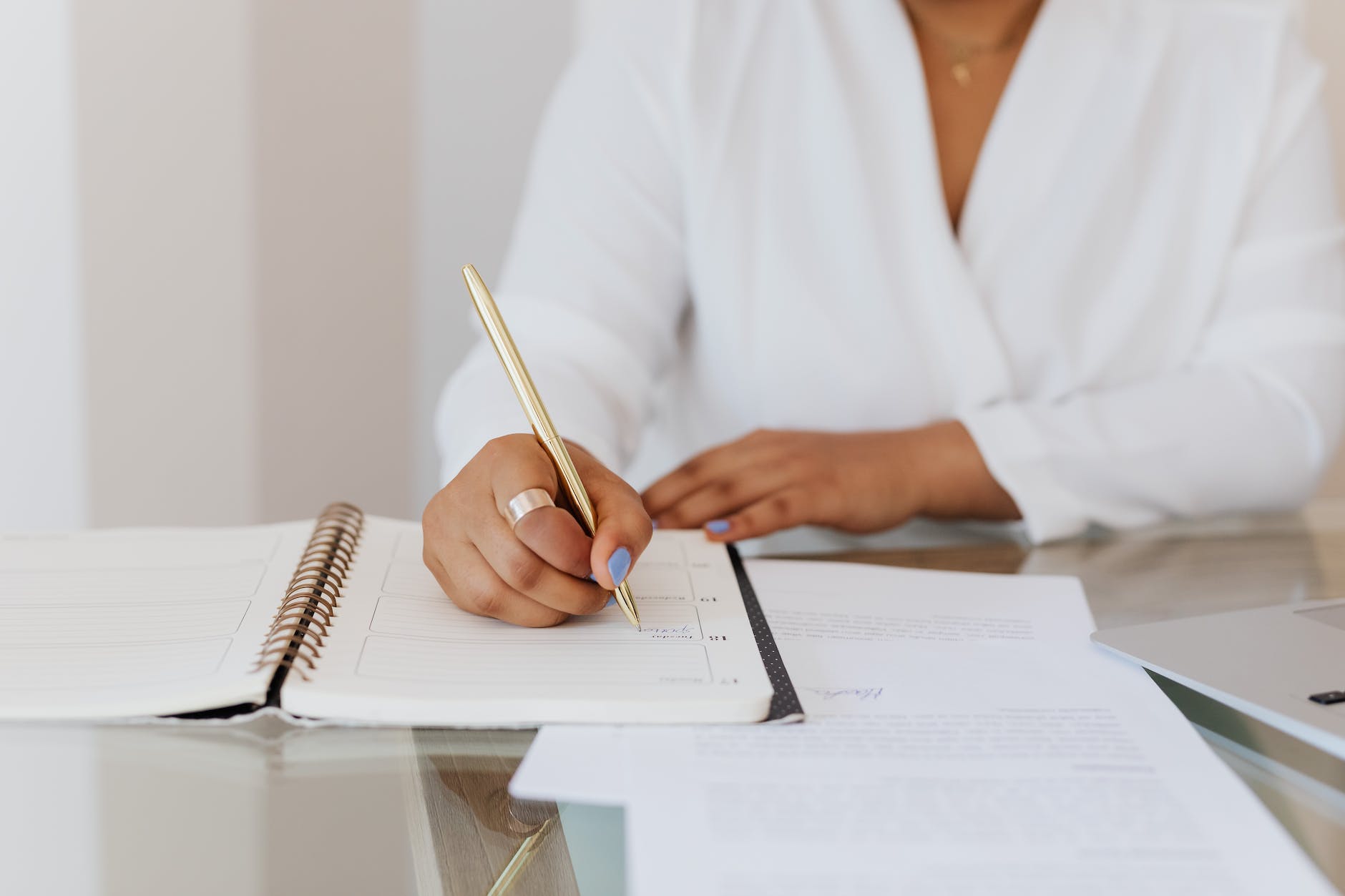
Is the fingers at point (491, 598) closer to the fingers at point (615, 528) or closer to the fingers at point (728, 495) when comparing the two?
the fingers at point (615, 528)

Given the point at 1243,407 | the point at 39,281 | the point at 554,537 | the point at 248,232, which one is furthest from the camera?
the point at 248,232

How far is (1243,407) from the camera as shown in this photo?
952mm

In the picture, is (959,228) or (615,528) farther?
(959,228)

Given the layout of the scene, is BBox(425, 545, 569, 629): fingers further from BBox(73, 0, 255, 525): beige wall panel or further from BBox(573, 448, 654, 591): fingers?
BBox(73, 0, 255, 525): beige wall panel

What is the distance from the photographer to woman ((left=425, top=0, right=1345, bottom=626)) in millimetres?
963

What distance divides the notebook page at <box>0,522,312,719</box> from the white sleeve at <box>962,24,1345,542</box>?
543 mm

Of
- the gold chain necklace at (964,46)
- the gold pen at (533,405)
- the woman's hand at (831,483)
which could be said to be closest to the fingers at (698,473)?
the woman's hand at (831,483)

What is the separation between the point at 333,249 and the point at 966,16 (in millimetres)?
890

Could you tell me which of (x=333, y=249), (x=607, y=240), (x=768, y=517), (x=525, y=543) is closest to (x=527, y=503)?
(x=525, y=543)

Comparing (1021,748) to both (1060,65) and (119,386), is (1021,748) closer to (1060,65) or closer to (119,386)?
(1060,65)

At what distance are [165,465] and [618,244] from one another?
758 mm

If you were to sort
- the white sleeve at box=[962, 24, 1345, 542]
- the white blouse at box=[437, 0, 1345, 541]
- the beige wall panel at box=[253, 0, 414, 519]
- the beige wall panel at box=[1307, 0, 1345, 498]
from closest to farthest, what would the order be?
the white sleeve at box=[962, 24, 1345, 542] < the white blouse at box=[437, 0, 1345, 541] < the beige wall panel at box=[1307, 0, 1345, 498] < the beige wall panel at box=[253, 0, 414, 519]

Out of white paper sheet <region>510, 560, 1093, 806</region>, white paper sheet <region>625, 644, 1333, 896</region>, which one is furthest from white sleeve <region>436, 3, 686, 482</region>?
white paper sheet <region>625, 644, 1333, 896</region>

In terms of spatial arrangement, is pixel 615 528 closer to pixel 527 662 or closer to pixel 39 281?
pixel 527 662
